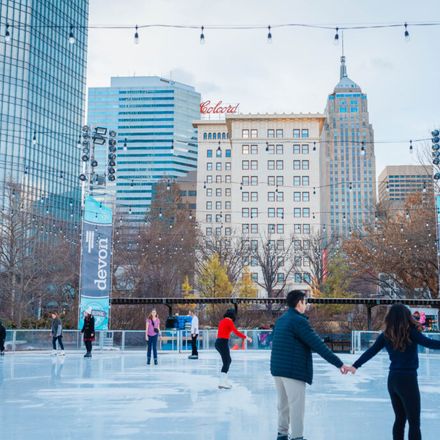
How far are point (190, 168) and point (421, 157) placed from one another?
119932mm

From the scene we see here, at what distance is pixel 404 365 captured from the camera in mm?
4980

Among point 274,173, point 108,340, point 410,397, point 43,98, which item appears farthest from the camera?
→ point 43,98

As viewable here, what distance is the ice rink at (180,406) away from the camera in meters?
6.62

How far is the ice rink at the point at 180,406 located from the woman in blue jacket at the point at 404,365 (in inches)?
58.0

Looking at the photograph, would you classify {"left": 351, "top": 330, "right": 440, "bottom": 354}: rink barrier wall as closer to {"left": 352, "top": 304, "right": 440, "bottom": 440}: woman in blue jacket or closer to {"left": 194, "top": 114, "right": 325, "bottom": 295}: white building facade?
{"left": 352, "top": 304, "right": 440, "bottom": 440}: woman in blue jacket

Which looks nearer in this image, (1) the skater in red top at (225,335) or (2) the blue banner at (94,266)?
(1) the skater in red top at (225,335)

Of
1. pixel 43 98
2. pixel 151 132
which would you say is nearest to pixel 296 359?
pixel 43 98

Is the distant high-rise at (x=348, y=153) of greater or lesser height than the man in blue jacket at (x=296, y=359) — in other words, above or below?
above

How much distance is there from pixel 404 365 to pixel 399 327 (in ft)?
1.07

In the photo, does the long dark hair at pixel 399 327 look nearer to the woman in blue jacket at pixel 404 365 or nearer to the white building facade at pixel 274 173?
the woman in blue jacket at pixel 404 365

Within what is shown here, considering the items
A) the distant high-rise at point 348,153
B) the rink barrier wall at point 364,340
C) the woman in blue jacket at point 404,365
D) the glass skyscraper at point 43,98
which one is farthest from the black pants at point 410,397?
the distant high-rise at point 348,153

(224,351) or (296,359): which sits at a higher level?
(296,359)

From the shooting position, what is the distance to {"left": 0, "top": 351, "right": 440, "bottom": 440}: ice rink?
6.62 metres

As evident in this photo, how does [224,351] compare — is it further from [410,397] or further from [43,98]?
[43,98]
